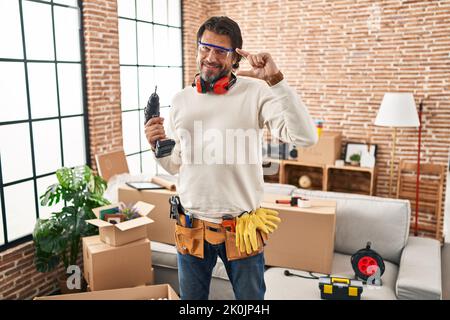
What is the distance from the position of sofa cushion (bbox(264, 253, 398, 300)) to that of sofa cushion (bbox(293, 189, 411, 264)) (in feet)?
0.38

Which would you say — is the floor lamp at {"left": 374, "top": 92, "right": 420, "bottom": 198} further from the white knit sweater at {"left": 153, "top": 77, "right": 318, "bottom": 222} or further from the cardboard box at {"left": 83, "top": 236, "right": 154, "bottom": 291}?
the white knit sweater at {"left": 153, "top": 77, "right": 318, "bottom": 222}

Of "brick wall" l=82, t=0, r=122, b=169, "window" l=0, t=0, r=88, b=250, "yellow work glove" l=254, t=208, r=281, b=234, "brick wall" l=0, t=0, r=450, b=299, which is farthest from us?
"brick wall" l=0, t=0, r=450, b=299

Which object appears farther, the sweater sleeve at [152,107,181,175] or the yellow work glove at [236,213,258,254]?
the sweater sleeve at [152,107,181,175]

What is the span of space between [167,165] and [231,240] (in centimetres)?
43

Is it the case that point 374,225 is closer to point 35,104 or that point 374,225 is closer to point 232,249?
point 232,249

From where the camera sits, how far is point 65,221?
314 cm

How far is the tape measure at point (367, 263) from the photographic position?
2596mm

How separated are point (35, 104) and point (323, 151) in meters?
3.25

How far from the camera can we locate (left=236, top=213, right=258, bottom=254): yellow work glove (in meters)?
1.57

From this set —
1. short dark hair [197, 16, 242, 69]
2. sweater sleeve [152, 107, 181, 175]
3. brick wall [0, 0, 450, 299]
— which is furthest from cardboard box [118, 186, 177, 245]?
short dark hair [197, 16, 242, 69]

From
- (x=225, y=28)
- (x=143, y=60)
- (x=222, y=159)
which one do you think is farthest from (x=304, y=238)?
(x=143, y=60)

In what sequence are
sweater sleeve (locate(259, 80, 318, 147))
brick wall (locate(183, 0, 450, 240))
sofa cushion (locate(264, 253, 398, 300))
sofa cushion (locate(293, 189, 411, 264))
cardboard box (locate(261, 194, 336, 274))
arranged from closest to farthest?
sweater sleeve (locate(259, 80, 318, 147)) < sofa cushion (locate(264, 253, 398, 300)) < cardboard box (locate(261, 194, 336, 274)) < sofa cushion (locate(293, 189, 411, 264)) < brick wall (locate(183, 0, 450, 240))

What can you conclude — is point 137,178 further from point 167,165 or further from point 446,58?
point 446,58

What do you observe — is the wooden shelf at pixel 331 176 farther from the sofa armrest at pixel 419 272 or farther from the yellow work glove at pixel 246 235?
the yellow work glove at pixel 246 235
